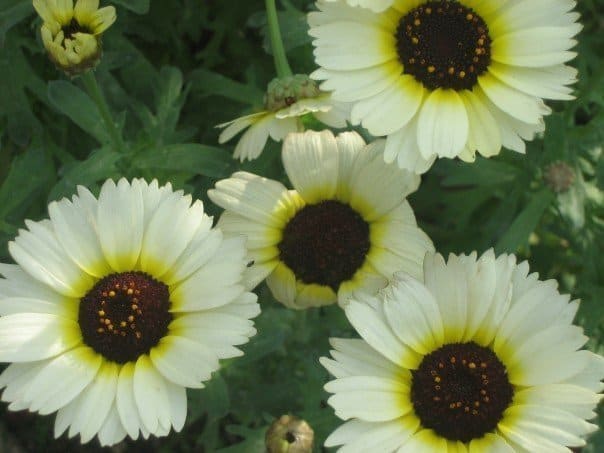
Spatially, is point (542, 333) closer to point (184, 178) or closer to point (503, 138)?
point (503, 138)

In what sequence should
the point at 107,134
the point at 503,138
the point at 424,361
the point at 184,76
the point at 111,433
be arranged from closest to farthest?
the point at 111,433 < the point at 424,361 < the point at 503,138 < the point at 107,134 < the point at 184,76

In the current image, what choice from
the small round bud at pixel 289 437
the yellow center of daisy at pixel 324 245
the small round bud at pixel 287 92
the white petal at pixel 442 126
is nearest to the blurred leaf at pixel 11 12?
the small round bud at pixel 287 92

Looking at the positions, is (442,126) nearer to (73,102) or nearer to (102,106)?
(102,106)

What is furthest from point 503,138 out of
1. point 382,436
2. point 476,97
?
point 382,436

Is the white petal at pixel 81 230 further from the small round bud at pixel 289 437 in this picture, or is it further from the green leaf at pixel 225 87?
the green leaf at pixel 225 87

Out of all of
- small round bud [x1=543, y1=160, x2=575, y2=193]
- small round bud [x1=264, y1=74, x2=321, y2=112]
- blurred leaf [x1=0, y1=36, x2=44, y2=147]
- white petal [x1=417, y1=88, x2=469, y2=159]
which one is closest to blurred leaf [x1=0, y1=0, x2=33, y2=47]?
blurred leaf [x1=0, y1=36, x2=44, y2=147]
